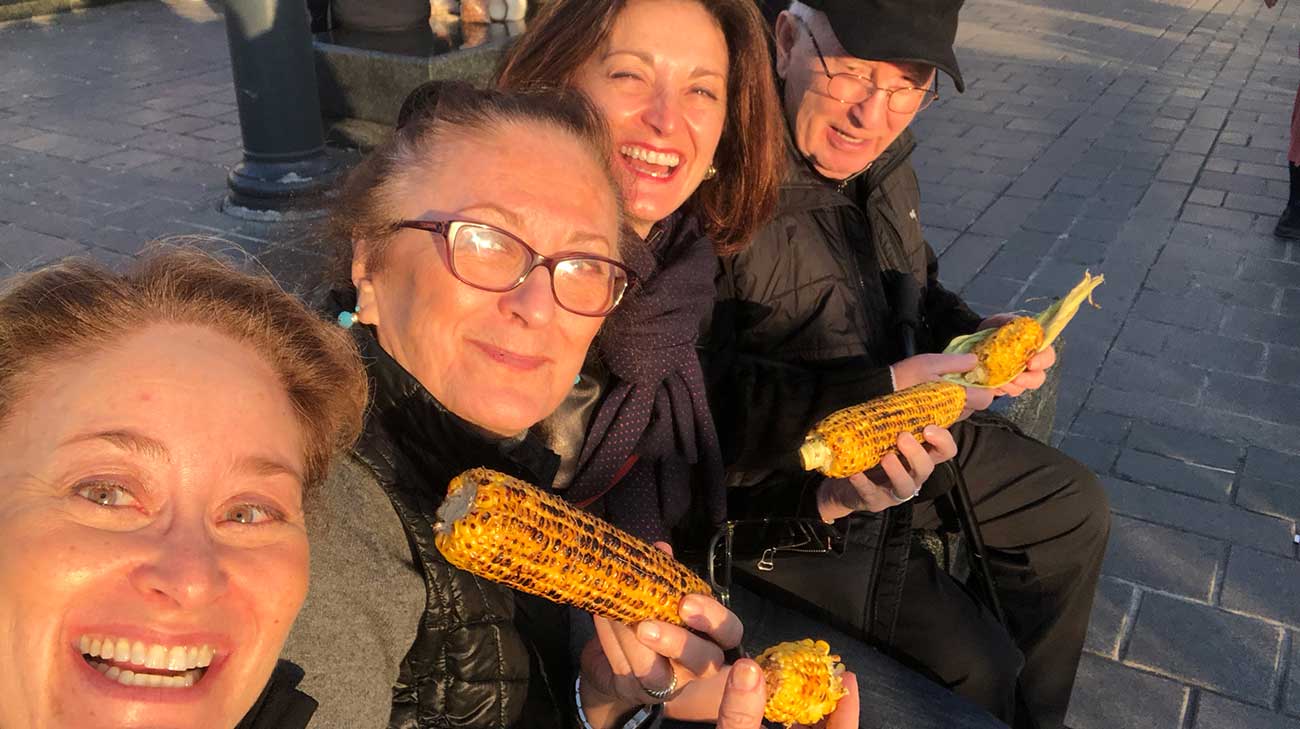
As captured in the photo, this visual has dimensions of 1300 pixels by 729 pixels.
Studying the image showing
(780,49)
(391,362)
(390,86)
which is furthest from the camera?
(390,86)

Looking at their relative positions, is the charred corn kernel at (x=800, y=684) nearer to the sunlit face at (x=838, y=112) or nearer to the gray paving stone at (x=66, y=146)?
the sunlit face at (x=838, y=112)

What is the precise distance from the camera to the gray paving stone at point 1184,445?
459 centimetres

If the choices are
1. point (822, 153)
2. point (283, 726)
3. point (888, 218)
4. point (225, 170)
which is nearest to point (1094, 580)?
point (888, 218)

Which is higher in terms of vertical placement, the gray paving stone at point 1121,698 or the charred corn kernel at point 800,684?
the charred corn kernel at point 800,684

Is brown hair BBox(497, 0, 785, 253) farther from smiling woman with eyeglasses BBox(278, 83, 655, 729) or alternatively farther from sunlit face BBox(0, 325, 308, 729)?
sunlit face BBox(0, 325, 308, 729)

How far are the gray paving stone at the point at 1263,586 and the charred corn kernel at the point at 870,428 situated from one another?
6.06 feet

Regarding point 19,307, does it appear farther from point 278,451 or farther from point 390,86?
point 390,86

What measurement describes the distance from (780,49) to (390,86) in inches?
154

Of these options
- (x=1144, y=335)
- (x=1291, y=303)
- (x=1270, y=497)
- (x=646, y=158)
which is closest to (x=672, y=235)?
(x=646, y=158)

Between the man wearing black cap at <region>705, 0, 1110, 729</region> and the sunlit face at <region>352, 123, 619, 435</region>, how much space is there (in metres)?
0.95

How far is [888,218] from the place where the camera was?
131 inches

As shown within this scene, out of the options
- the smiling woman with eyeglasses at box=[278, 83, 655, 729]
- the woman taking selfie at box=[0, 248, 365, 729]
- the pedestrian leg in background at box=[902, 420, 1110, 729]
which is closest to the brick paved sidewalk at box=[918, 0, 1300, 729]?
the pedestrian leg in background at box=[902, 420, 1110, 729]

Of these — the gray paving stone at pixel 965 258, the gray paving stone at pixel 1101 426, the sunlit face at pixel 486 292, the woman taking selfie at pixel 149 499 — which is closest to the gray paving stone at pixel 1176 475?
the gray paving stone at pixel 1101 426

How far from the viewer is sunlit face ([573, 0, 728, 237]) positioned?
2.64 meters
